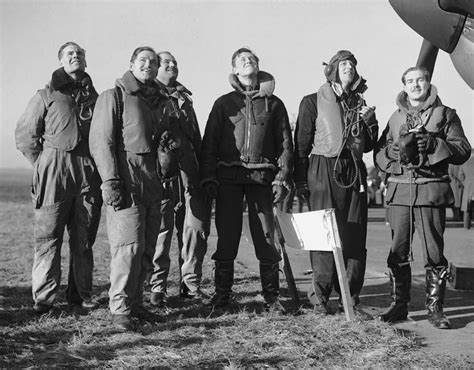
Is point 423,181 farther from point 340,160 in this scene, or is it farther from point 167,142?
point 167,142

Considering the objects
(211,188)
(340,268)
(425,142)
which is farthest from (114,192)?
(425,142)

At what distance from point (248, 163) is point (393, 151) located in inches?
45.4

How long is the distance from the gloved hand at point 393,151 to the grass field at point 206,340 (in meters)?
1.28

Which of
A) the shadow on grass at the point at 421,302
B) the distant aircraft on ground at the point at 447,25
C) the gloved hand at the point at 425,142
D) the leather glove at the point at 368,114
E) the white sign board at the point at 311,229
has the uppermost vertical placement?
the distant aircraft on ground at the point at 447,25

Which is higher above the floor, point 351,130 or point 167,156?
point 351,130

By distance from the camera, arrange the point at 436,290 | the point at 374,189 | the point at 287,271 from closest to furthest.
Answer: the point at 436,290 → the point at 287,271 → the point at 374,189

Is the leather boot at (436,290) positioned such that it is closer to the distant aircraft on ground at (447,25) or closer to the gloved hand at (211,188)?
the distant aircraft on ground at (447,25)

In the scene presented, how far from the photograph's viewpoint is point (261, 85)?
5402 millimetres

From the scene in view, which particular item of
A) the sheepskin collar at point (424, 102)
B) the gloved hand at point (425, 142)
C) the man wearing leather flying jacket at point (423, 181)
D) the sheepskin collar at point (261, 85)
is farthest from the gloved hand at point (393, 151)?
the sheepskin collar at point (261, 85)

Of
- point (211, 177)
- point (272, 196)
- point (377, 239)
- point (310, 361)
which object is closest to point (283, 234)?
point (272, 196)

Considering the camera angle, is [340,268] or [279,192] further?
[279,192]

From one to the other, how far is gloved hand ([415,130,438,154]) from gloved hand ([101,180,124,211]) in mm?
2217

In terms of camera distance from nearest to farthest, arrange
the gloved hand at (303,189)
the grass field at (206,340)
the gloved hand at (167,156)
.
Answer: the grass field at (206,340) → the gloved hand at (167,156) → the gloved hand at (303,189)

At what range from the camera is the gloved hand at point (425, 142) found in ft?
16.0
